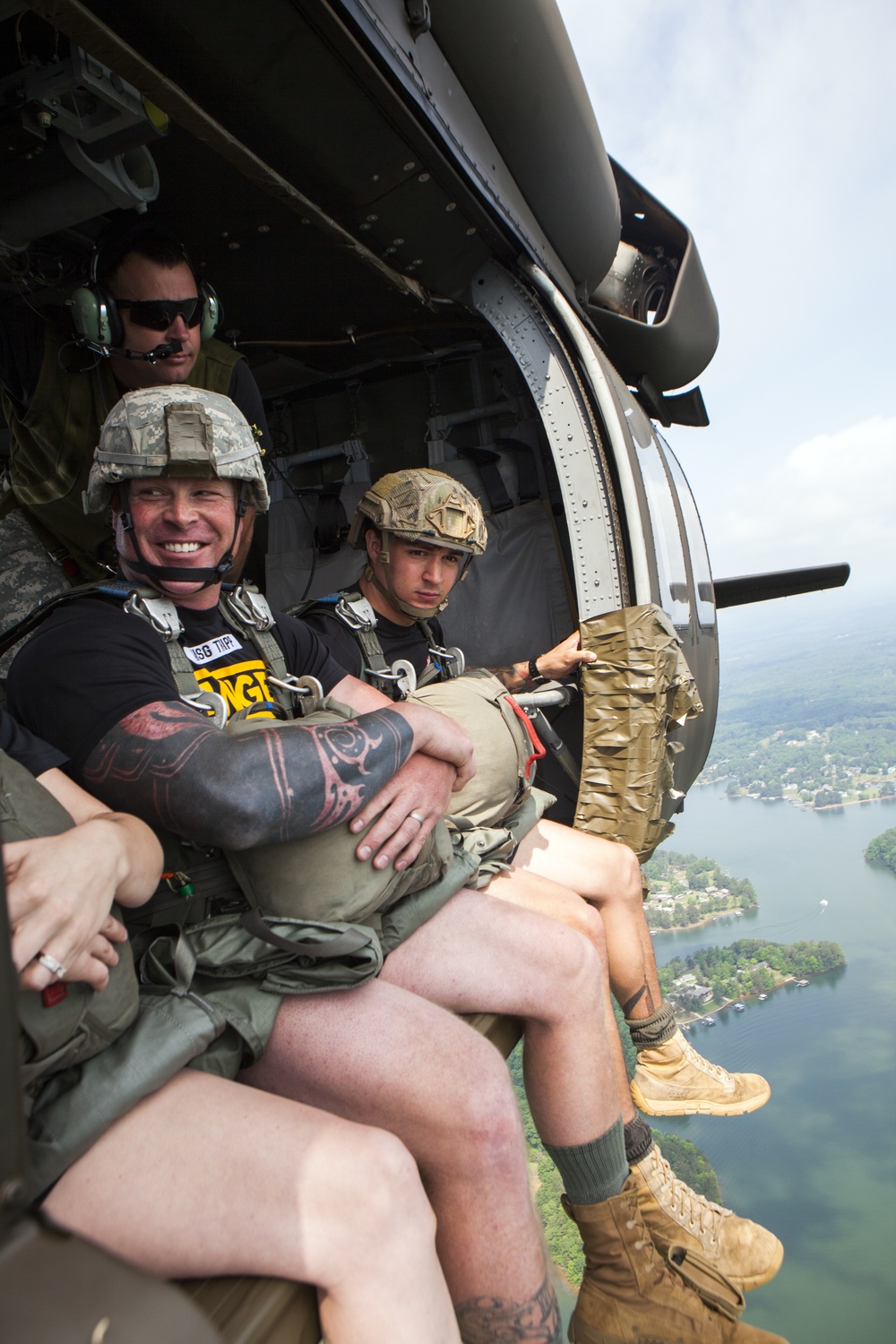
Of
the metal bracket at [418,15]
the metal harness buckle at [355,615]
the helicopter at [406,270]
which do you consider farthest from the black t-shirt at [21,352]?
the metal bracket at [418,15]

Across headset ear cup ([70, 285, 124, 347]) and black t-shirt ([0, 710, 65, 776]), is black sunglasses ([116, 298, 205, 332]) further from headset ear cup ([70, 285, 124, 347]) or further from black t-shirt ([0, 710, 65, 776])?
black t-shirt ([0, 710, 65, 776])

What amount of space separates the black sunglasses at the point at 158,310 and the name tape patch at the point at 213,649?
40.8 inches

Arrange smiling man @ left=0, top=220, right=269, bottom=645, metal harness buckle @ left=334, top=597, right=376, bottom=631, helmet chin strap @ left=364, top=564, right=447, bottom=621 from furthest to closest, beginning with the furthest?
helmet chin strap @ left=364, top=564, right=447, bottom=621, metal harness buckle @ left=334, top=597, right=376, bottom=631, smiling man @ left=0, top=220, right=269, bottom=645

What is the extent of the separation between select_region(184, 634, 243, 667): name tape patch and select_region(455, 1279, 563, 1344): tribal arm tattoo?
1.15 metres

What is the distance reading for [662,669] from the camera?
2.80 metres

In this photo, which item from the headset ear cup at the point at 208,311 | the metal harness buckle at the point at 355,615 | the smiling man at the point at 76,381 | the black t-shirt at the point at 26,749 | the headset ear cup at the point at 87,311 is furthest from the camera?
the metal harness buckle at the point at 355,615

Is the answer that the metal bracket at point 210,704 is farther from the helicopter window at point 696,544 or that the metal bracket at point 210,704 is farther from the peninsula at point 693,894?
the peninsula at point 693,894

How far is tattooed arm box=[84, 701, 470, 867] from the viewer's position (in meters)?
1.20

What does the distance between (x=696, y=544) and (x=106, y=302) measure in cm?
261

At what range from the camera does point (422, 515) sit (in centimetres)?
248

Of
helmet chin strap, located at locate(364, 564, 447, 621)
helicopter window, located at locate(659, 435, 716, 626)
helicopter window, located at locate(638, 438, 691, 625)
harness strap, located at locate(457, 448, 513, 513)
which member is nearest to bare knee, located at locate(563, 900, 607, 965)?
helmet chin strap, located at locate(364, 564, 447, 621)

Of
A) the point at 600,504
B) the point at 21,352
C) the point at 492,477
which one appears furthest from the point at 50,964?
the point at 492,477

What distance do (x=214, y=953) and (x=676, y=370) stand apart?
12.9 feet

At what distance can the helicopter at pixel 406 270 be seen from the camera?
170cm
